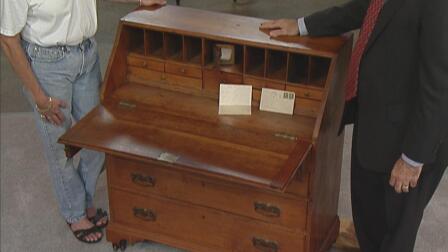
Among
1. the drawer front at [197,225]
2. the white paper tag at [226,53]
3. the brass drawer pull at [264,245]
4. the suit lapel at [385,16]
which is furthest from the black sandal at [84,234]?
the suit lapel at [385,16]

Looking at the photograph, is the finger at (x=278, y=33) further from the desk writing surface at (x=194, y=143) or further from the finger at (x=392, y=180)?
the finger at (x=392, y=180)

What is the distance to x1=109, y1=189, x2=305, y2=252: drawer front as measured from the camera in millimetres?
2480

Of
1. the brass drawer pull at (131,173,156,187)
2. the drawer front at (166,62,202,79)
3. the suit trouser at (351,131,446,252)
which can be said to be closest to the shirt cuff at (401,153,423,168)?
the suit trouser at (351,131,446,252)

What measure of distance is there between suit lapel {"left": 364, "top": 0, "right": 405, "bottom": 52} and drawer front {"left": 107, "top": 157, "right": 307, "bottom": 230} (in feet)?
2.04

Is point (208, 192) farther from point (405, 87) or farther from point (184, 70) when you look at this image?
point (405, 87)

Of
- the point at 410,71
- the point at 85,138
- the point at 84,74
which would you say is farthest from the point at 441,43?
the point at 84,74

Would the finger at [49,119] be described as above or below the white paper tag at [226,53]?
below

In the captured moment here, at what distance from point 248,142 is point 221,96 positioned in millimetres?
240

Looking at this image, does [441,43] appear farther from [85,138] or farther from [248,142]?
[85,138]

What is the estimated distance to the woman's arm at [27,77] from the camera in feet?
7.77

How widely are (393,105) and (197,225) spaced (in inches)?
36.2

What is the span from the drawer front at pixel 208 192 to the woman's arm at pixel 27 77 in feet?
0.88

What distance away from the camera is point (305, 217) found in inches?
94.6

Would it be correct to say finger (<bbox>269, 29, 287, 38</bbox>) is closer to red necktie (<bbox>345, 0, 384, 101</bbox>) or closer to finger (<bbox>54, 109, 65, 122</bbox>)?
red necktie (<bbox>345, 0, 384, 101</bbox>)
